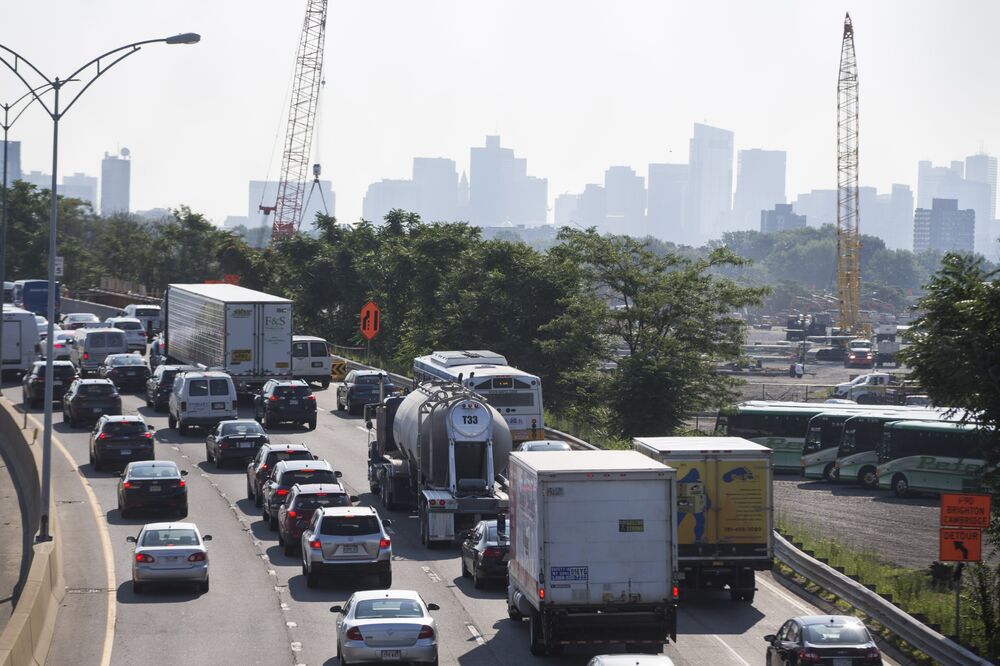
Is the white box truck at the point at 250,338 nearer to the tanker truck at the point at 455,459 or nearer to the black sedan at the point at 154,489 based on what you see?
the black sedan at the point at 154,489

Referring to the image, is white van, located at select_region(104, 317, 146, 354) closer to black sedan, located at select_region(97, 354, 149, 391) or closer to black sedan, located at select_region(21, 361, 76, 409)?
black sedan, located at select_region(97, 354, 149, 391)

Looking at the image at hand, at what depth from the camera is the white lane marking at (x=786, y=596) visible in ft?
88.8

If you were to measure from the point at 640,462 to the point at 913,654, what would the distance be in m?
5.61

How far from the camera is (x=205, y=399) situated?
162 ft

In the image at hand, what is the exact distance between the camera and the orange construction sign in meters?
22.9

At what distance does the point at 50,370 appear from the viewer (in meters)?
31.9

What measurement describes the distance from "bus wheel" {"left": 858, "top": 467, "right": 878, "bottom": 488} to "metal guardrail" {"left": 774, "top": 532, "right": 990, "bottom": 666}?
20579 mm

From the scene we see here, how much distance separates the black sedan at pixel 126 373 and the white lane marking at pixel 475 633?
3909 cm

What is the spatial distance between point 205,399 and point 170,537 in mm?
22472

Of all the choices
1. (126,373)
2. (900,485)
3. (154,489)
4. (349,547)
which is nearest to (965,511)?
(349,547)

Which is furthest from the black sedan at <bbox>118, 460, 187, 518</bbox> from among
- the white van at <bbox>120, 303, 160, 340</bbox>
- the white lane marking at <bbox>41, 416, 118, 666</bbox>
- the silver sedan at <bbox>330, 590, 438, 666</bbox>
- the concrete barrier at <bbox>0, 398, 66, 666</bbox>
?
the white van at <bbox>120, 303, 160, 340</bbox>

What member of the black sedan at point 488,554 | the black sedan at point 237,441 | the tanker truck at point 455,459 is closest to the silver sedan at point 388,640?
the black sedan at point 488,554

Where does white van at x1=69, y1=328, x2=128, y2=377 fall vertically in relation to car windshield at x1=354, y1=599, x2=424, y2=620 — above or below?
above

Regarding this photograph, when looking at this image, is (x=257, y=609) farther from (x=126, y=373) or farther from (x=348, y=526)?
(x=126, y=373)
